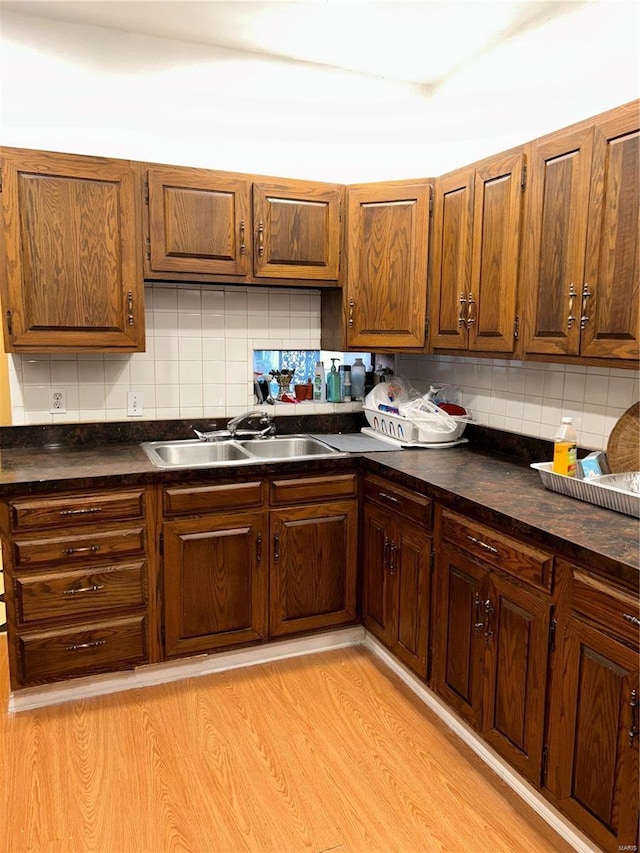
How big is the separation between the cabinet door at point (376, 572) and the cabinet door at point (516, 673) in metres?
0.67

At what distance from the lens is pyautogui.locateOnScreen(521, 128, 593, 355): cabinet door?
6.70 ft

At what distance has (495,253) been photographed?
2449 millimetres

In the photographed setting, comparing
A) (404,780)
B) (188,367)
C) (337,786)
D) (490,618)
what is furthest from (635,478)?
(188,367)

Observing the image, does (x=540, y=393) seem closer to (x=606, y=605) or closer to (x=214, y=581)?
(x=606, y=605)

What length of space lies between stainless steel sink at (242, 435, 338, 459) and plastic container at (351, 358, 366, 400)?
415mm

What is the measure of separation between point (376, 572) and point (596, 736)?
48.5 inches

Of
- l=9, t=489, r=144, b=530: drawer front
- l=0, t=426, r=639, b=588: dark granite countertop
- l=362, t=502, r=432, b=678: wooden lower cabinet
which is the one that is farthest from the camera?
l=362, t=502, r=432, b=678: wooden lower cabinet

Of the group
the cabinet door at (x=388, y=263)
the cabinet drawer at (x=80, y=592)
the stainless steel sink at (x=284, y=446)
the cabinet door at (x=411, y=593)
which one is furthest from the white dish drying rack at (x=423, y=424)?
the cabinet drawer at (x=80, y=592)

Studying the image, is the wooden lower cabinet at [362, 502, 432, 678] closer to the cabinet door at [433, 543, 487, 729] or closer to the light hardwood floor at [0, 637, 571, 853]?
the cabinet door at [433, 543, 487, 729]

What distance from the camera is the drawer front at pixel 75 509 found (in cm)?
229

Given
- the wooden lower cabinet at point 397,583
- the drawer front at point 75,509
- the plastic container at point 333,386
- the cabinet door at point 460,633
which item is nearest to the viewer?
the cabinet door at point 460,633

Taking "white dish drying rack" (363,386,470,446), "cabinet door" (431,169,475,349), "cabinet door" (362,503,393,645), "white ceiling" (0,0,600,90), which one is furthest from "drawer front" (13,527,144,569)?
"white ceiling" (0,0,600,90)

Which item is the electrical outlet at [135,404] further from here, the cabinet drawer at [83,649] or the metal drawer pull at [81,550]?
the cabinet drawer at [83,649]

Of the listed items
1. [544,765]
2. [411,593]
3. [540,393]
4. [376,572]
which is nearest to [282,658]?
[376,572]
